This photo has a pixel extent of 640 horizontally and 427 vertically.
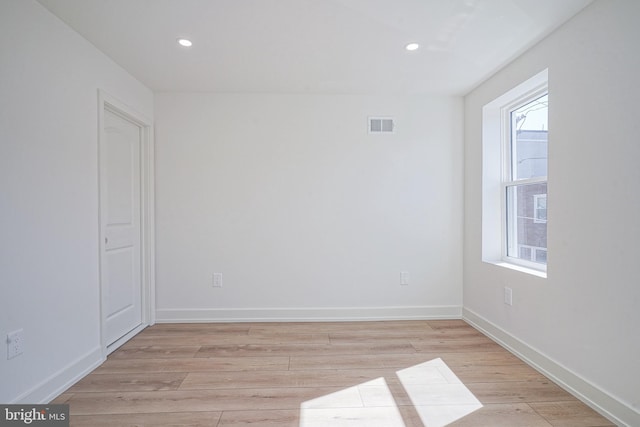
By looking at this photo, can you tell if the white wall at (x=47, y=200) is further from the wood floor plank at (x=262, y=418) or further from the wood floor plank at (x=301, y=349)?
the wood floor plank at (x=262, y=418)

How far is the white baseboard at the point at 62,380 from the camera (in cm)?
176

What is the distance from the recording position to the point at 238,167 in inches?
126

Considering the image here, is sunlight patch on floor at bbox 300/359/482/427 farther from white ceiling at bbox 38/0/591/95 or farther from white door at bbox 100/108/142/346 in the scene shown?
white ceiling at bbox 38/0/591/95

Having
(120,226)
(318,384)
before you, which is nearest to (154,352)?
(120,226)

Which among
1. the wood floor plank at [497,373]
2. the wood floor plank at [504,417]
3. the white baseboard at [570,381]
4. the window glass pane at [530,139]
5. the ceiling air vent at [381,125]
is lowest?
the wood floor plank at [504,417]

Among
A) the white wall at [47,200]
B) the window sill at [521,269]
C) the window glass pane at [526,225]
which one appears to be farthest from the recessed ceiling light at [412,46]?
the white wall at [47,200]

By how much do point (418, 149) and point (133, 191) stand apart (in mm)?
2890

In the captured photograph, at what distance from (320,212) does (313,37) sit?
164 centimetres

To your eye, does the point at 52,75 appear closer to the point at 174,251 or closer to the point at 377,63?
the point at 174,251

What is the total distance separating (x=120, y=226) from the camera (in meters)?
2.73

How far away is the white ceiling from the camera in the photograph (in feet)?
6.09

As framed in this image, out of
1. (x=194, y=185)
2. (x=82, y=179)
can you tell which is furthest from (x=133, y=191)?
(x=82, y=179)

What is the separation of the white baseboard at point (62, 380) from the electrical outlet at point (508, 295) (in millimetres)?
3257

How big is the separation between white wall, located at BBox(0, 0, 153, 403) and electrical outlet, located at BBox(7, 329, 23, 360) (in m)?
0.03
